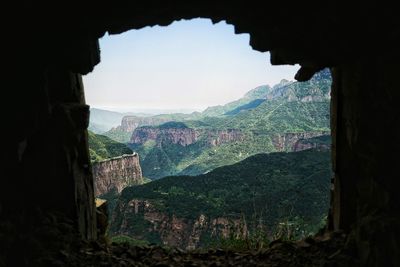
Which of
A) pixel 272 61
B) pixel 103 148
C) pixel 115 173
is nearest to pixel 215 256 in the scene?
pixel 272 61

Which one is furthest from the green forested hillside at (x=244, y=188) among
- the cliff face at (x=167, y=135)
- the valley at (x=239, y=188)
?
the cliff face at (x=167, y=135)

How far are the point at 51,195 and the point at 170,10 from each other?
3.24 metres

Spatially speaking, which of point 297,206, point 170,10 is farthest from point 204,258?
point 297,206

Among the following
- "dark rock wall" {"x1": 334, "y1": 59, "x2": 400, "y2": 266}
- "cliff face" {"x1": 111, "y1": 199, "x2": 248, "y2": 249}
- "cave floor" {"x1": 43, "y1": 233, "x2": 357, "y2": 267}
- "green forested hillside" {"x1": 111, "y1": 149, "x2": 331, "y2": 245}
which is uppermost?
"dark rock wall" {"x1": 334, "y1": 59, "x2": 400, "y2": 266}

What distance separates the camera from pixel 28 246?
4.70 meters

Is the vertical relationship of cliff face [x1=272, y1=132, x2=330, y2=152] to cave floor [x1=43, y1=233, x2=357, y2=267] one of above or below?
below

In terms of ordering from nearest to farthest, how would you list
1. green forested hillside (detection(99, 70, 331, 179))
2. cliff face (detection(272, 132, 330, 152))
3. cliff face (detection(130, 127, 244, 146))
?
1. cliff face (detection(272, 132, 330, 152))
2. green forested hillside (detection(99, 70, 331, 179))
3. cliff face (detection(130, 127, 244, 146))

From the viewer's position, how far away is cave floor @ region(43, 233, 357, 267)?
5031mm

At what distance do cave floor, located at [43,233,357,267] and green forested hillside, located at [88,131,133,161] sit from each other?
281 ft

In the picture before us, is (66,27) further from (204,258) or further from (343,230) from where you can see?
(343,230)

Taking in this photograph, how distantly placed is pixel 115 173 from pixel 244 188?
4877 cm

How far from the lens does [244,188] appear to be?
5641 centimetres

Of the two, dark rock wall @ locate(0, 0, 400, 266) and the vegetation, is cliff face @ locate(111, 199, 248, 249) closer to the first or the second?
dark rock wall @ locate(0, 0, 400, 266)

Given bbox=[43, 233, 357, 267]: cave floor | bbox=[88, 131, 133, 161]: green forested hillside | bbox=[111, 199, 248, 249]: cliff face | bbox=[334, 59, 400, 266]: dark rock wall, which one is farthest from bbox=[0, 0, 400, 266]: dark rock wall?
bbox=[88, 131, 133, 161]: green forested hillside
